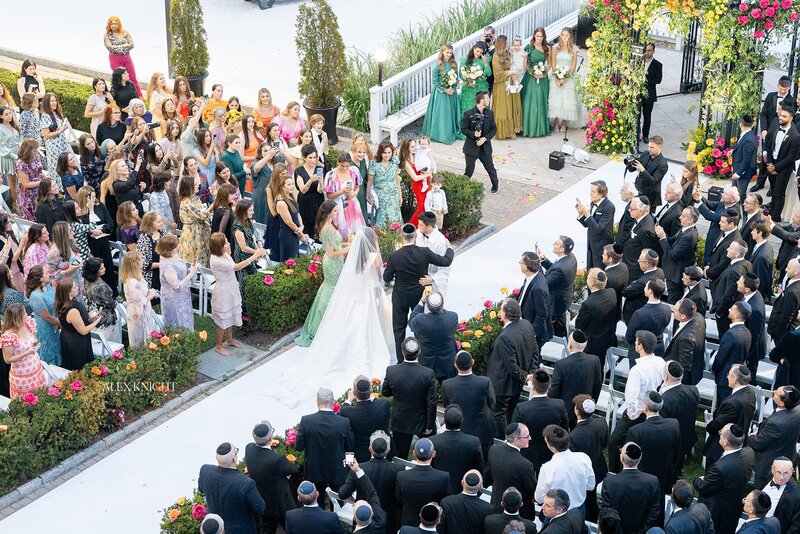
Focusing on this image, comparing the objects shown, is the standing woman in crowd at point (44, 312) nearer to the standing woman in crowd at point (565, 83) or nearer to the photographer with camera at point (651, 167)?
the photographer with camera at point (651, 167)

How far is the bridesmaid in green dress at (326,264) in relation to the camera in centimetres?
1338

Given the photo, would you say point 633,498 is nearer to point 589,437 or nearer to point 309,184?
point 589,437

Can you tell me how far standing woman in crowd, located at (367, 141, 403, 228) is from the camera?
51.4 feet

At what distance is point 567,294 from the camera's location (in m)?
13.0

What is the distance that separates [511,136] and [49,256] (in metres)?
9.75

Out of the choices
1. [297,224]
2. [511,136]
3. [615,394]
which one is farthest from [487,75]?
[615,394]

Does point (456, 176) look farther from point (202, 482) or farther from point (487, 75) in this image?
point (202, 482)

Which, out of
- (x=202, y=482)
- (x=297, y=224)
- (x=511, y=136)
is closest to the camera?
(x=202, y=482)

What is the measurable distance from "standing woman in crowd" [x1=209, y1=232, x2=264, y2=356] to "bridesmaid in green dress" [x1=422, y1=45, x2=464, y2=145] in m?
6.88

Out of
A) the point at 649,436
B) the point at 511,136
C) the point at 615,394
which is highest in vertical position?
the point at 649,436

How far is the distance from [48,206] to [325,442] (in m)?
5.76

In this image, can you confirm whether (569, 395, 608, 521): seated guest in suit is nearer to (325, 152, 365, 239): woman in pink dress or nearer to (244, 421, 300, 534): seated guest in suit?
(244, 421, 300, 534): seated guest in suit

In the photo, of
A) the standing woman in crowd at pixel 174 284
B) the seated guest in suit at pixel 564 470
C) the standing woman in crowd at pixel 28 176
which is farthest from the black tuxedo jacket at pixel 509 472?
the standing woman in crowd at pixel 28 176

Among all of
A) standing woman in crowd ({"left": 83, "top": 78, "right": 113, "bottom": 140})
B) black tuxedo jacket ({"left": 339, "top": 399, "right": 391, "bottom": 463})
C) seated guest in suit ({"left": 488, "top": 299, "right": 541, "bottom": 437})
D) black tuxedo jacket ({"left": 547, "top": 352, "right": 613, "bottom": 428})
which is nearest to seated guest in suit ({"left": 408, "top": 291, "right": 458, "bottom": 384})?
seated guest in suit ({"left": 488, "top": 299, "right": 541, "bottom": 437})
